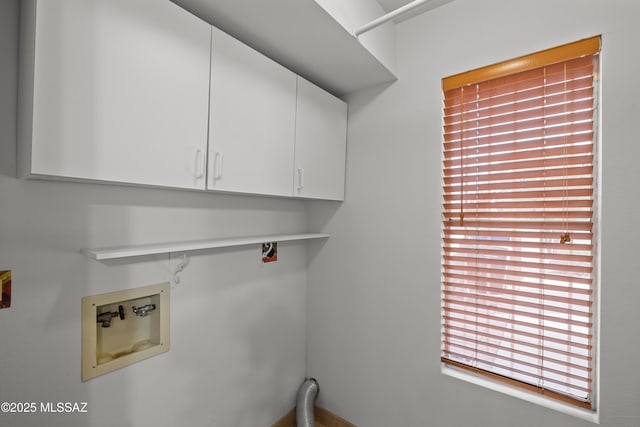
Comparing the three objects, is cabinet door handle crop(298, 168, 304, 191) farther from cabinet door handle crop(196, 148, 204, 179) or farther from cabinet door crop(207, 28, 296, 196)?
cabinet door handle crop(196, 148, 204, 179)

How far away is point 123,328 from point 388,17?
1.76m

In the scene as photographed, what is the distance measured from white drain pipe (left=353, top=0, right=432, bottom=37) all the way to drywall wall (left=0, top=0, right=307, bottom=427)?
1078 mm

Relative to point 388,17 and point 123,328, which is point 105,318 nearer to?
point 123,328

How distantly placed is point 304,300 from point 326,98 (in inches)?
56.6

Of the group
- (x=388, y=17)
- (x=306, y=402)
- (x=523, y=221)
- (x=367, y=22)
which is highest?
(x=367, y=22)

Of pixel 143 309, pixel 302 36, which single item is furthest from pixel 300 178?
pixel 143 309

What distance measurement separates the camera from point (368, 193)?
75.1 inches

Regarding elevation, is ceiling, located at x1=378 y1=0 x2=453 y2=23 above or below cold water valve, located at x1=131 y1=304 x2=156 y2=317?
above

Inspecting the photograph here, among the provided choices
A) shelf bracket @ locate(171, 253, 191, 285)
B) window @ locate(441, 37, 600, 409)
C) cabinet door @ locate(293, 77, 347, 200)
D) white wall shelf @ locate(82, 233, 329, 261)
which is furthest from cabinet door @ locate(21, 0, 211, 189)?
window @ locate(441, 37, 600, 409)

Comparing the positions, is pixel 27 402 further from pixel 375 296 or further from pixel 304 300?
pixel 375 296

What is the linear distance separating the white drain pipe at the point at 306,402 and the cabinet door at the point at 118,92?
5.41 ft

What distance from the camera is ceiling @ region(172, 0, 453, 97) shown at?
3.99 feet

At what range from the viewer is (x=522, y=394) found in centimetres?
139

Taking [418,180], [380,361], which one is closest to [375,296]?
[380,361]
